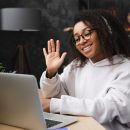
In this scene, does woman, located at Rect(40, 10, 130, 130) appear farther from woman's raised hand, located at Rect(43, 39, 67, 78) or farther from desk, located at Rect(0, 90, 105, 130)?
desk, located at Rect(0, 90, 105, 130)

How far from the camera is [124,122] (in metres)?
1.50

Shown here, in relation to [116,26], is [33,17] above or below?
below

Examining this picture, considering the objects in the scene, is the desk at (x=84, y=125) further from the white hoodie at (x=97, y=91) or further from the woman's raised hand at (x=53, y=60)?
the woman's raised hand at (x=53, y=60)

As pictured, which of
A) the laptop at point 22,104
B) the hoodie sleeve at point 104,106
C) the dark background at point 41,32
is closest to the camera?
the laptop at point 22,104

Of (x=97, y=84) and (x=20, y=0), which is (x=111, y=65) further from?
(x=20, y=0)

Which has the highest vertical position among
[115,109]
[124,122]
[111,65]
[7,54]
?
[111,65]

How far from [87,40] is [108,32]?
0.13 m

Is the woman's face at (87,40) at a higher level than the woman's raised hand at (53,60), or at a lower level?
higher

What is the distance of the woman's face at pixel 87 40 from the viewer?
1670mm

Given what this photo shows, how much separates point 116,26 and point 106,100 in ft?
1.67

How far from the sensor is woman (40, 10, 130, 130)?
1.48 m

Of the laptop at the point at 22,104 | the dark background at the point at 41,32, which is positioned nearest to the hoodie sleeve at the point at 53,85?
the laptop at the point at 22,104

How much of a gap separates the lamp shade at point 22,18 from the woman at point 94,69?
2.10 m

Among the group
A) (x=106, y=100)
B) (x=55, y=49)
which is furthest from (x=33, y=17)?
(x=106, y=100)
